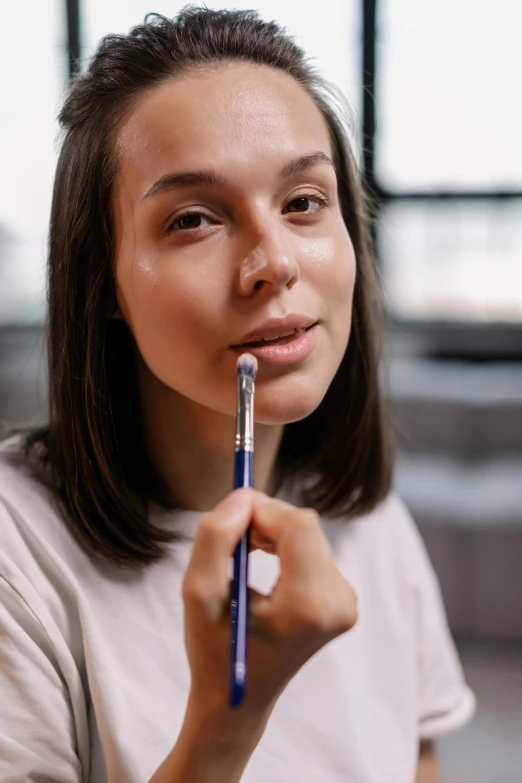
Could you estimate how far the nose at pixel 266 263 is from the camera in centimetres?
59

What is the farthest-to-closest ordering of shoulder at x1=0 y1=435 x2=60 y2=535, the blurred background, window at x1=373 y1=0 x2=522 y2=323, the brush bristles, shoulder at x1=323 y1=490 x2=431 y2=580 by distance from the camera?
1. window at x1=373 y1=0 x2=522 y2=323
2. the blurred background
3. shoulder at x1=323 y1=490 x2=431 y2=580
4. shoulder at x1=0 y1=435 x2=60 y2=535
5. the brush bristles

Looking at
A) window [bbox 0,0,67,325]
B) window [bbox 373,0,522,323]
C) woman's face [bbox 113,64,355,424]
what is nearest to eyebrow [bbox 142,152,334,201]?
woman's face [bbox 113,64,355,424]

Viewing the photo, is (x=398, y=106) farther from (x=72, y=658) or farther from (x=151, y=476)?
(x=72, y=658)

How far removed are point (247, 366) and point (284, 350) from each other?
70 mm

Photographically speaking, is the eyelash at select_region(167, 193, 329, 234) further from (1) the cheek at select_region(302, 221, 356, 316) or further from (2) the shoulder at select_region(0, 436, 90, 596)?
(2) the shoulder at select_region(0, 436, 90, 596)

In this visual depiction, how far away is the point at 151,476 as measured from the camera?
0.74 meters

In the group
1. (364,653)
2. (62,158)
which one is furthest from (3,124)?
(364,653)

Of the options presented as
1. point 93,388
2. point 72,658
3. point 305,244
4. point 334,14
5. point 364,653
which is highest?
point 334,14

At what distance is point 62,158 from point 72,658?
42 cm

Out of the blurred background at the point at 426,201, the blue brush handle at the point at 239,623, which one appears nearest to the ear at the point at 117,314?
the blue brush handle at the point at 239,623

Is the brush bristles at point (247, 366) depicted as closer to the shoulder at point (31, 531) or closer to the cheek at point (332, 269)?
the cheek at point (332, 269)

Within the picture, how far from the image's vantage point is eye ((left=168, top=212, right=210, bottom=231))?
2.05ft

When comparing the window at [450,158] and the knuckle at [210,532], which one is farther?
the window at [450,158]

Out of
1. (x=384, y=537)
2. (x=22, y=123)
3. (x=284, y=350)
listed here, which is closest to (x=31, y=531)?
(x=284, y=350)
